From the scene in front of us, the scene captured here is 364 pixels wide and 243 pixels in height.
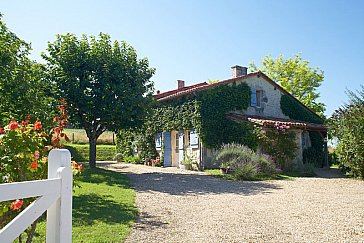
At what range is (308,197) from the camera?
359 inches

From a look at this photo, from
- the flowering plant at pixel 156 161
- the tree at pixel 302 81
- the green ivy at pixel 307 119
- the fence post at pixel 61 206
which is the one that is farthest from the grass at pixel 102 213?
the tree at pixel 302 81

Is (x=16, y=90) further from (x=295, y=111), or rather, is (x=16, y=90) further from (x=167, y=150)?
(x=295, y=111)

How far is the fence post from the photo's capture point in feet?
6.32

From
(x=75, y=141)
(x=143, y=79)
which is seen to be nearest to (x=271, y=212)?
(x=143, y=79)

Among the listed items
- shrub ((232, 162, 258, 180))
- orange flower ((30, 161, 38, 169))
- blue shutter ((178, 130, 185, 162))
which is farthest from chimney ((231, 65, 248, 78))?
orange flower ((30, 161, 38, 169))

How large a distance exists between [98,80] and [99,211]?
28.7 ft

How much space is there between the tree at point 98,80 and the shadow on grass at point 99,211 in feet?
20.9

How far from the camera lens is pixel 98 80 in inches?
561

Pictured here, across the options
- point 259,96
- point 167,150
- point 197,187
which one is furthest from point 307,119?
point 197,187

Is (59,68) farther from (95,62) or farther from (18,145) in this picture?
(18,145)

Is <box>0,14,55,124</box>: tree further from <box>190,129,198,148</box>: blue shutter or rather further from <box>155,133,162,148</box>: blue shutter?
<box>155,133,162,148</box>: blue shutter

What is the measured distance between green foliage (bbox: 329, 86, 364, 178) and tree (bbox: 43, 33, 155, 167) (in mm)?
8988

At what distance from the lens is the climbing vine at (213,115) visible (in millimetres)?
17094

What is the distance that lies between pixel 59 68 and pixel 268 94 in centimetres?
1319
